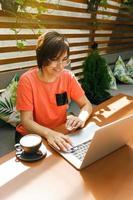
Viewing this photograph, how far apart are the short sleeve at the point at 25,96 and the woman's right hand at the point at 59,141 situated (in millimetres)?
310

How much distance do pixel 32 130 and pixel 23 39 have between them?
4.16 feet

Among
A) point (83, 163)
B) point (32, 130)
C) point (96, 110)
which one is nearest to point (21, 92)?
point (32, 130)

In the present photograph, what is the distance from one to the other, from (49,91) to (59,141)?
1.56 feet

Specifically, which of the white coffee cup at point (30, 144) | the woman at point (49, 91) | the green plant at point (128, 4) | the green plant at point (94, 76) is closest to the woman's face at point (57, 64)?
the woman at point (49, 91)

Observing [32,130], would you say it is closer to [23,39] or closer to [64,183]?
[64,183]

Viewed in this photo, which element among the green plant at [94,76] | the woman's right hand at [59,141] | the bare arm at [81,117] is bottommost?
the green plant at [94,76]

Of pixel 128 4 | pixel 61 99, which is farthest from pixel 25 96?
pixel 128 4

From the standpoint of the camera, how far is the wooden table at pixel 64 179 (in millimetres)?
760

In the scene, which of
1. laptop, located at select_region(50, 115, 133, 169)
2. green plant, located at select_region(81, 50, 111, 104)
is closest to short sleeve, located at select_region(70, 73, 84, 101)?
laptop, located at select_region(50, 115, 133, 169)

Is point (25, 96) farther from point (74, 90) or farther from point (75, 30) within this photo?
point (75, 30)

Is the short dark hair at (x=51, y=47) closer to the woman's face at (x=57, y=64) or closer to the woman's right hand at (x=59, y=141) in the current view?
the woman's face at (x=57, y=64)

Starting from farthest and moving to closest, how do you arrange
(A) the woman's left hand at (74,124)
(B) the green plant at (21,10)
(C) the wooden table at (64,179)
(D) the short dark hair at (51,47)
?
(B) the green plant at (21,10)
(D) the short dark hair at (51,47)
(A) the woman's left hand at (74,124)
(C) the wooden table at (64,179)

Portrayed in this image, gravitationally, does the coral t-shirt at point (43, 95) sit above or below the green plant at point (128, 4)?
below

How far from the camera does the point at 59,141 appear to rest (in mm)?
1037
